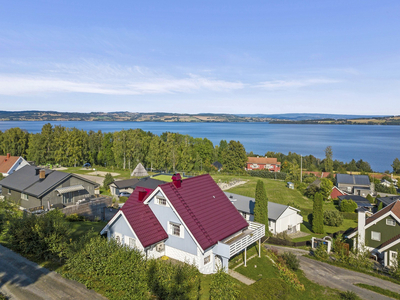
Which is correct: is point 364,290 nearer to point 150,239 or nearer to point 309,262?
point 309,262

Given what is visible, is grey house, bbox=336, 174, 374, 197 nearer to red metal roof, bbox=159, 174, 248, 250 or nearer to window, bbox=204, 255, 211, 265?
red metal roof, bbox=159, 174, 248, 250

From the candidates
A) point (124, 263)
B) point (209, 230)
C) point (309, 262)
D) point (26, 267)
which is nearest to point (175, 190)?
point (209, 230)

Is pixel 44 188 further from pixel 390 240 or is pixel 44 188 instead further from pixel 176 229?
pixel 390 240

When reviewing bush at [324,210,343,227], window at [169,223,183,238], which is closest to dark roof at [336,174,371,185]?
bush at [324,210,343,227]

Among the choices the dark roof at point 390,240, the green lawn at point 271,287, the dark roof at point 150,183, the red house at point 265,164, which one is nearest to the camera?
the green lawn at point 271,287

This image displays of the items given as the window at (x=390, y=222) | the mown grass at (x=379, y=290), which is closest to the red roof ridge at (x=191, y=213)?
the mown grass at (x=379, y=290)

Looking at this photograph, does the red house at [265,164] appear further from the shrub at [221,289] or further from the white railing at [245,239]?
the shrub at [221,289]
